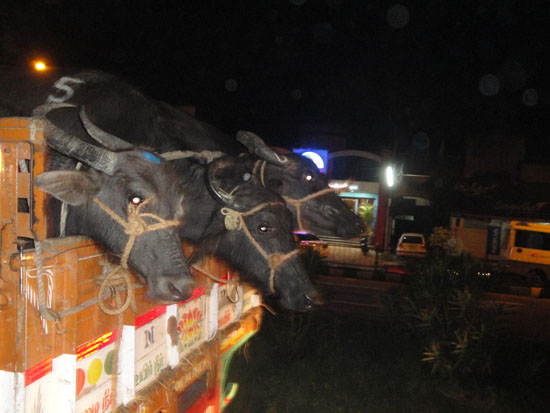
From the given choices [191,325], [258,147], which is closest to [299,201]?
[258,147]

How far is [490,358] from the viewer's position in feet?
21.0

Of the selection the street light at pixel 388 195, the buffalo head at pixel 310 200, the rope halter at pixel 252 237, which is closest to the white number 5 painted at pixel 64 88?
the rope halter at pixel 252 237

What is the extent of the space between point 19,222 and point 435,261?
6748 mm

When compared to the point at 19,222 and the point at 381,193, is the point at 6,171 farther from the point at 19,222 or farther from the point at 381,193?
the point at 381,193

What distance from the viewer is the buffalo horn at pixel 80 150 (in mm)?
2451

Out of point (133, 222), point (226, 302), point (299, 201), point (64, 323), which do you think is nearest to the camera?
point (64, 323)

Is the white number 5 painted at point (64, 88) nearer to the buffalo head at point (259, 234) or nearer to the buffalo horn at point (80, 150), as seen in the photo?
the buffalo horn at point (80, 150)

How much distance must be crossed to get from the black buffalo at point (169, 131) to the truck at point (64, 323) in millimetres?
896

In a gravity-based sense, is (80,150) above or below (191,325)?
above

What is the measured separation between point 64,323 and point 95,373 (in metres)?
0.43

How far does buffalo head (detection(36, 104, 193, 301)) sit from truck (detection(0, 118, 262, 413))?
0.56ft

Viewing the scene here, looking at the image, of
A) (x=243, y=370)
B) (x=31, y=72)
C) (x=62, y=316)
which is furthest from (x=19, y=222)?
(x=243, y=370)

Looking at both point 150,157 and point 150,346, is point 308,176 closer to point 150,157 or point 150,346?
point 150,157

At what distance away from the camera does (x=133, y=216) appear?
270 centimetres
